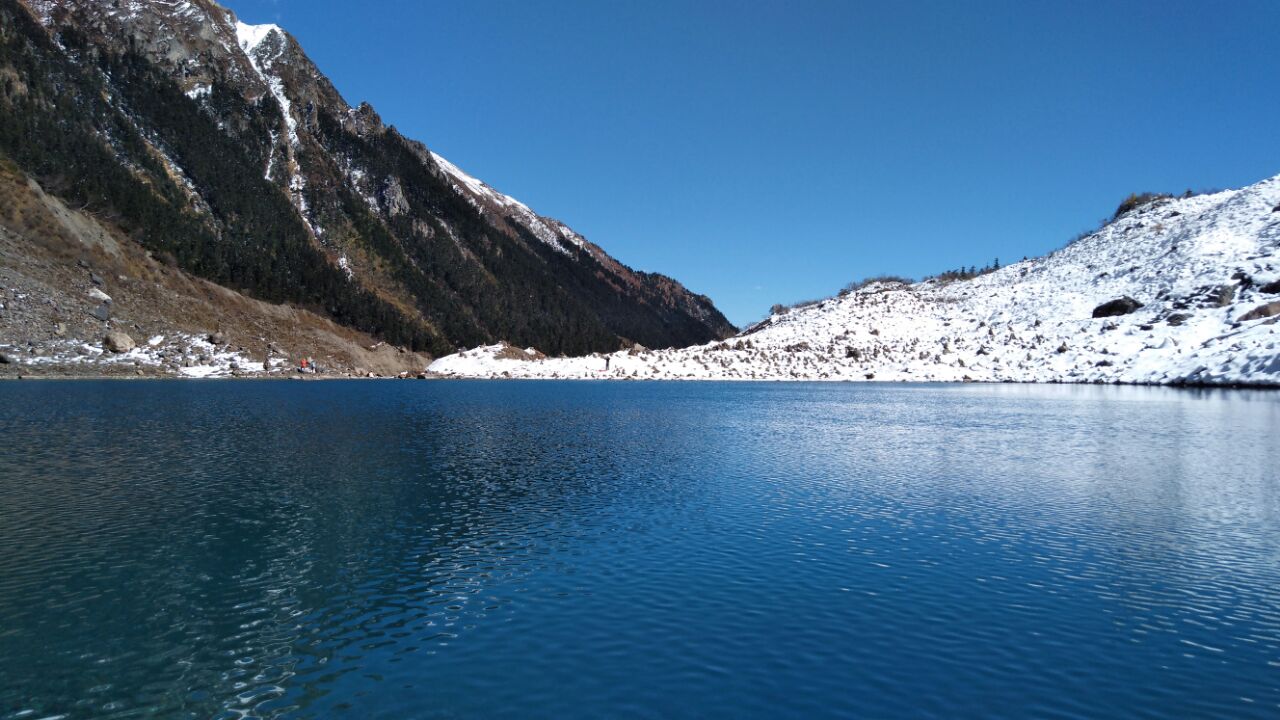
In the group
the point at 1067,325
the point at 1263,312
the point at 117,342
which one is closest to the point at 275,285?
the point at 117,342

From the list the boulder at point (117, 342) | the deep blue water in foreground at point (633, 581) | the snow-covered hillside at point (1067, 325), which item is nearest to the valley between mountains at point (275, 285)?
the boulder at point (117, 342)

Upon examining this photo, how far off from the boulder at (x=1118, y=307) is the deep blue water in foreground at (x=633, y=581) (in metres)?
101

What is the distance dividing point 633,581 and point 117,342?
117 meters

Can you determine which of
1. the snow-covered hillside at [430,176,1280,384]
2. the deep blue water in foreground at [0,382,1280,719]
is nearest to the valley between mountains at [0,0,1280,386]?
the snow-covered hillside at [430,176,1280,384]

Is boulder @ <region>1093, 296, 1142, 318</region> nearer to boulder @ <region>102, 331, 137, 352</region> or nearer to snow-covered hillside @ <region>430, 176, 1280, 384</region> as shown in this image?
snow-covered hillside @ <region>430, 176, 1280, 384</region>

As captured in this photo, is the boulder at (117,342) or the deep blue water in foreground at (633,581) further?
the boulder at (117,342)

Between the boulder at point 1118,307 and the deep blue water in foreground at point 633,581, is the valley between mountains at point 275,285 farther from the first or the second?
the deep blue water in foreground at point 633,581

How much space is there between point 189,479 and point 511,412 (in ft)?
127

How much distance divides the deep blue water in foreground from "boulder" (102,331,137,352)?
75231mm

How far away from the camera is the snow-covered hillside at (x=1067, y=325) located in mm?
106500

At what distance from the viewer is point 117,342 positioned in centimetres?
10388

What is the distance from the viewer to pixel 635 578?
18.8m

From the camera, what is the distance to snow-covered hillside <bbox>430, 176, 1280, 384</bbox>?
10650cm

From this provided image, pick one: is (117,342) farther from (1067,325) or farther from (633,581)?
(1067,325)
